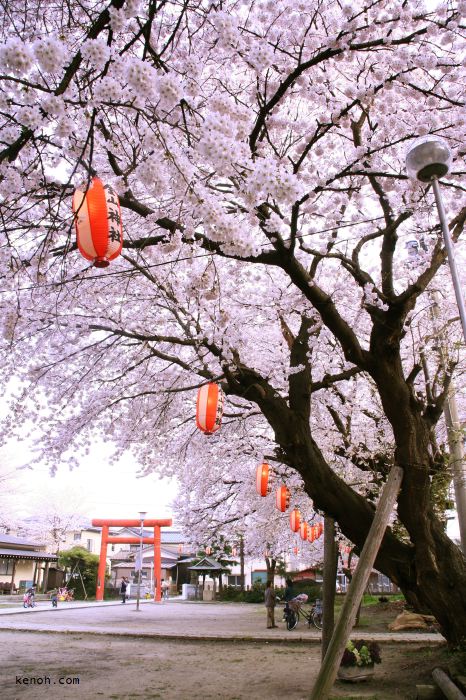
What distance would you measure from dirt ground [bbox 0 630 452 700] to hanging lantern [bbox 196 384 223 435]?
3321mm

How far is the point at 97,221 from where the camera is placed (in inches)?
155

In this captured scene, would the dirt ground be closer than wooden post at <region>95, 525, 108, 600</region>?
Yes

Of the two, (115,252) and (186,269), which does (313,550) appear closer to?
(186,269)

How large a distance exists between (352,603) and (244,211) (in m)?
4.02

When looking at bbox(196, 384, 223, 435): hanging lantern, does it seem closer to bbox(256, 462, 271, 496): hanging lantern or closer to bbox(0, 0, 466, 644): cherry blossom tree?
bbox(0, 0, 466, 644): cherry blossom tree

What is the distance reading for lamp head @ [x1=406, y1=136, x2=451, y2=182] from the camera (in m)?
4.45

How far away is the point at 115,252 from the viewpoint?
4121 mm

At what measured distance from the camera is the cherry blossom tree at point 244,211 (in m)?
3.56

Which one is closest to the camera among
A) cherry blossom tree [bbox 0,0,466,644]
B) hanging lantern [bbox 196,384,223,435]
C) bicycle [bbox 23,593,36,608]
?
cherry blossom tree [bbox 0,0,466,644]

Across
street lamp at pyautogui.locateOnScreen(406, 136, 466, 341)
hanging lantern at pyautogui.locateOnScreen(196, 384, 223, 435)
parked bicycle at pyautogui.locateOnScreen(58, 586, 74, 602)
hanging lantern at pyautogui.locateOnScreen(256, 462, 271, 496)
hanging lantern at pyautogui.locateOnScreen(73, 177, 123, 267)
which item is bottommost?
parked bicycle at pyautogui.locateOnScreen(58, 586, 74, 602)

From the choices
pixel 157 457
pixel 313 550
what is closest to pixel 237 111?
pixel 157 457

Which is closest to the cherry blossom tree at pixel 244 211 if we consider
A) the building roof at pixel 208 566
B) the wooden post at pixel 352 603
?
the wooden post at pixel 352 603

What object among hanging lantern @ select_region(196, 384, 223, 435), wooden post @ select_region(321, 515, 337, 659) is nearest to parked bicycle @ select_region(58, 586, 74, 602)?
wooden post @ select_region(321, 515, 337, 659)

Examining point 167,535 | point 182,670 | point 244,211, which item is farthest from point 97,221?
point 167,535
